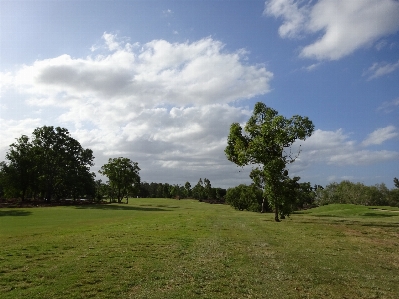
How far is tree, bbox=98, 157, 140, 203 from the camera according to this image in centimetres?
11944

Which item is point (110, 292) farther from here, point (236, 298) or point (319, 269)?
point (319, 269)

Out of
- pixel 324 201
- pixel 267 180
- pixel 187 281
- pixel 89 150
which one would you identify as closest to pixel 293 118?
pixel 267 180

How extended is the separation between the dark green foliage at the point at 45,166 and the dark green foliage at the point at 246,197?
172 ft

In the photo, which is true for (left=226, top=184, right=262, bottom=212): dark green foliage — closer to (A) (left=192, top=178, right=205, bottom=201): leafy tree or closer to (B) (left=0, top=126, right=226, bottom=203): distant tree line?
(B) (left=0, top=126, right=226, bottom=203): distant tree line

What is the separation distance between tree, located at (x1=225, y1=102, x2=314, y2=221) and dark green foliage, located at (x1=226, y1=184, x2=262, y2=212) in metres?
44.6

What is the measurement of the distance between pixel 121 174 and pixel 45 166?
29.3 m

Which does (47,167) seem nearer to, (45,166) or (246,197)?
(45,166)

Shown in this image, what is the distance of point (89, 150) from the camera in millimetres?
116812

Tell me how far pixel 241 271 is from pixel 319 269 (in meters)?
4.71

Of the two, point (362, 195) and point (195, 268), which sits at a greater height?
point (362, 195)

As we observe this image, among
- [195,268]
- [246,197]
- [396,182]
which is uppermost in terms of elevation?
[396,182]

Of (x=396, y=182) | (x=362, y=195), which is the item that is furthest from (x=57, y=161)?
(x=396, y=182)

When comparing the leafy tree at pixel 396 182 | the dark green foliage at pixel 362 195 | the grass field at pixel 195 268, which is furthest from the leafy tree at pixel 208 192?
the grass field at pixel 195 268

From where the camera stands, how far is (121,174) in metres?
120
